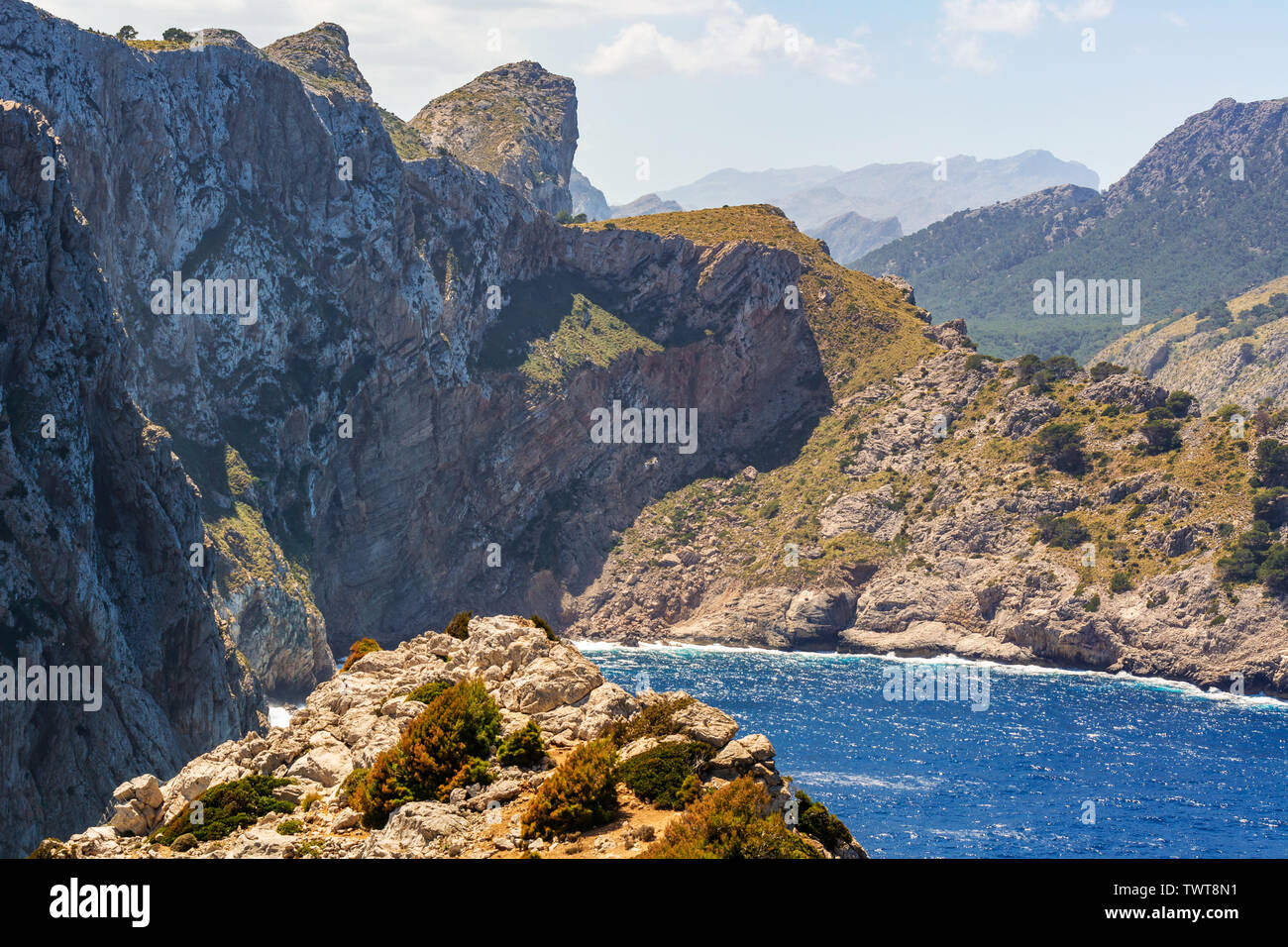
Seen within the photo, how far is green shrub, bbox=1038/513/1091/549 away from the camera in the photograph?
166 m

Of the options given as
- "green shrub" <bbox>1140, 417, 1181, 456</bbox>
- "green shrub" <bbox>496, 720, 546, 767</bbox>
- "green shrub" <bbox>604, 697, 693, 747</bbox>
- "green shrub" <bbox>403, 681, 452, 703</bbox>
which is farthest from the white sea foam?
"green shrub" <bbox>496, 720, 546, 767</bbox>

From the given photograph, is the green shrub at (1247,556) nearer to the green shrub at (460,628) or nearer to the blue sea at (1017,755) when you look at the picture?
the blue sea at (1017,755)

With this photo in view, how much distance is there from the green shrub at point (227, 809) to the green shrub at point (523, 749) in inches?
254

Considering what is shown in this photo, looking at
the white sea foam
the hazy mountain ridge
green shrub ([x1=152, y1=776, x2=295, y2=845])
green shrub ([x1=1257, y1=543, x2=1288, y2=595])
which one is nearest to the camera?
green shrub ([x1=152, y1=776, x2=295, y2=845])

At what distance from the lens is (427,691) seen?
144ft

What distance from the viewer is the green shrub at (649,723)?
36.4 metres

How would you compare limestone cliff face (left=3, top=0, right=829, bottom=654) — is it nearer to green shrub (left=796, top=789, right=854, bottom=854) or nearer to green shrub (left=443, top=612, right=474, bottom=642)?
green shrub (left=443, top=612, right=474, bottom=642)

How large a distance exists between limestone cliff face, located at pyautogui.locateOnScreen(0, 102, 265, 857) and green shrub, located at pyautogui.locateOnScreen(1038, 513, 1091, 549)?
11153 cm

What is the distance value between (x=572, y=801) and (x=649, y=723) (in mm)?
6178

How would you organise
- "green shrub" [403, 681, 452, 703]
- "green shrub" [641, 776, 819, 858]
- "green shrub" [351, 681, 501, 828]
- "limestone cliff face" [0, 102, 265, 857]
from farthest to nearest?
"limestone cliff face" [0, 102, 265, 857] < "green shrub" [403, 681, 452, 703] < "green shrub" [351, 681, 501, 828] < "green shrub" [641, 776, 819, 858]

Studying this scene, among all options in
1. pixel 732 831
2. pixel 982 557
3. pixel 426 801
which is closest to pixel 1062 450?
pixel 982 557

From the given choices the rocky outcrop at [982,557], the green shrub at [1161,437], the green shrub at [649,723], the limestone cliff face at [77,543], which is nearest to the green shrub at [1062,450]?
the rocky outcrop at [982,557]
